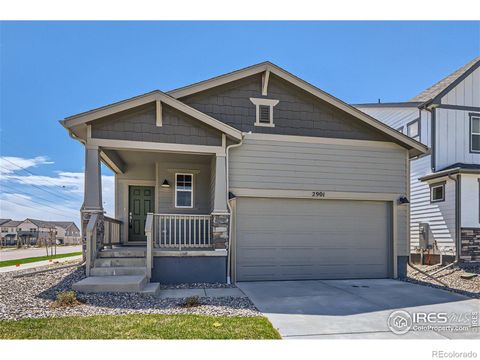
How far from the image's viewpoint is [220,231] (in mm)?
8148

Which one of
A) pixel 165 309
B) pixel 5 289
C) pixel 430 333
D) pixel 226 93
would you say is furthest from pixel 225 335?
pixel 226 93

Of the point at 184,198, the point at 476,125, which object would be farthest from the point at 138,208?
the point at 476,125

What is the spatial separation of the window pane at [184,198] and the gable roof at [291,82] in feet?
9.62

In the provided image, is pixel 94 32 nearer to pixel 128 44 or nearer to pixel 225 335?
pixel 128 44

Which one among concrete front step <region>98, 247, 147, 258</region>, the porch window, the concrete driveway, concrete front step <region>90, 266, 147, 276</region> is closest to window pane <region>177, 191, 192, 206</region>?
the porch window

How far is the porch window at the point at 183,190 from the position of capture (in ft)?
33.4

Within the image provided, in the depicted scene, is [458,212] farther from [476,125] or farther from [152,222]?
[152,222]

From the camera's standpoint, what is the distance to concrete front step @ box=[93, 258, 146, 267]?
7.48 m

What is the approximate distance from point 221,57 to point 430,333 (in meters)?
8.82

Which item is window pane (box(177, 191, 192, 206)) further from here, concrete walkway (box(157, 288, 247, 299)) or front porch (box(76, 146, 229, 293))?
concrete walkway (box(157, 288, 247, 299))

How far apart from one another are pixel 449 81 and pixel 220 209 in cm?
1078

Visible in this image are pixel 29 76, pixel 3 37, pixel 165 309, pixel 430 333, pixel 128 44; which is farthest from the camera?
pixel 29 76

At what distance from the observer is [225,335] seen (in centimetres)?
416

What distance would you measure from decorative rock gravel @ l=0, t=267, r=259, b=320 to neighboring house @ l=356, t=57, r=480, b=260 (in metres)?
8.92
